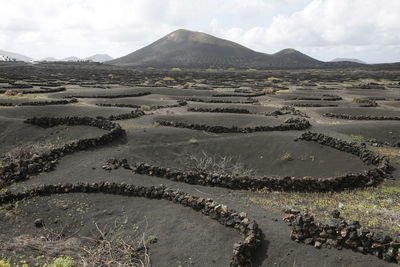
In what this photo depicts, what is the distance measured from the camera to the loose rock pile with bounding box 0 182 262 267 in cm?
824

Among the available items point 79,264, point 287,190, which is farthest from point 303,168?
point 79,264

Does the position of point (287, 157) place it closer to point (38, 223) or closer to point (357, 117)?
point (38, 223)

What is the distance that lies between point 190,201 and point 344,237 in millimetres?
4566

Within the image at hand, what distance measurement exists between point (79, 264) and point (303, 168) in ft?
37.3

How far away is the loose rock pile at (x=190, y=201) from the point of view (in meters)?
8.24

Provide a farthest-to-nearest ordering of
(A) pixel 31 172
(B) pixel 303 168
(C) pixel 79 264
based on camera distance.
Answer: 1. (B) pixel 303 168
2. (A) pixel 31 172
3. (C) pixel 79 264

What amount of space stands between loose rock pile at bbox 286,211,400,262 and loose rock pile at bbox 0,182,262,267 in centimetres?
108

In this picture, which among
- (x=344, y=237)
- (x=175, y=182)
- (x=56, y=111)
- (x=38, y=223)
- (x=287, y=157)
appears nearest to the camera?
(x=344, y=237)

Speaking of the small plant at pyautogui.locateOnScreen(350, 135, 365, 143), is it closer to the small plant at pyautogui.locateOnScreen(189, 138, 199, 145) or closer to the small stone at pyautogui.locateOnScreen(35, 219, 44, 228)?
the small plant at pyautogui.locateOnScreen(189, 138, 199, 145)

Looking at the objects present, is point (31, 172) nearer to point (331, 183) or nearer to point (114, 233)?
point (114, 233)

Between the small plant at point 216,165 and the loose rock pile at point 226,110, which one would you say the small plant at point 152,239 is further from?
the loose rock pile at point 226,110

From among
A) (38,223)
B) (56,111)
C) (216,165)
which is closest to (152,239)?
(38,223)

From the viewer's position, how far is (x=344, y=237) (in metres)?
8.14

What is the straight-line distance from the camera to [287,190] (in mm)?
12938
